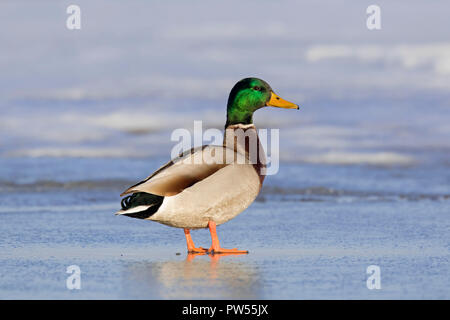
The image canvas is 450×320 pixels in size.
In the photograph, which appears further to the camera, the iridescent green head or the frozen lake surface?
the iridescent green head

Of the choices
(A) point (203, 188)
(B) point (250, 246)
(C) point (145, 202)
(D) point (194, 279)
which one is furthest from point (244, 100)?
(D) point (194, 279)

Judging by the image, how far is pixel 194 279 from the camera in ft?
15.0

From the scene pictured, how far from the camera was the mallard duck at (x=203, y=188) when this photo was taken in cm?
527

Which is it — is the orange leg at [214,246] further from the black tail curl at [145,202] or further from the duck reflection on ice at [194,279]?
the black tail curl at [145,202]

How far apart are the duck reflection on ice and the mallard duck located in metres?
0.27

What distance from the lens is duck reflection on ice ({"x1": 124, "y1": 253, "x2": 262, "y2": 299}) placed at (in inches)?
166

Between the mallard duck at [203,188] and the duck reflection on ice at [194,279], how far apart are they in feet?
0.90

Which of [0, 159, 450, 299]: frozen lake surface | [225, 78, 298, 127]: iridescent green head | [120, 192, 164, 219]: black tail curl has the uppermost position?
[225, 78, 298, 127]: iridescent green head

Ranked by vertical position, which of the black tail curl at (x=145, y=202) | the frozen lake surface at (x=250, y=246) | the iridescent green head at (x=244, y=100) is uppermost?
the iridescent green head at (x=244, y=100)

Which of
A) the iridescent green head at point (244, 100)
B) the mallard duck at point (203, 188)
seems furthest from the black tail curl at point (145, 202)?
the iridescent green head at point (244, 100)

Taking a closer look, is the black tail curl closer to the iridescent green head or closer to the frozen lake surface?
the frozen lake surface

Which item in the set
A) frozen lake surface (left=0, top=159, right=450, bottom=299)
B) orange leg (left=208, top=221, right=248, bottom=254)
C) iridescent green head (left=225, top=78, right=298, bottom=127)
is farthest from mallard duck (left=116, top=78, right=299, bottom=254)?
frozen lake surface (left=0, top=159, right=450, bottom=299)

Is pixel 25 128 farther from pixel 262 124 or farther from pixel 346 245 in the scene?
pixel 346 245

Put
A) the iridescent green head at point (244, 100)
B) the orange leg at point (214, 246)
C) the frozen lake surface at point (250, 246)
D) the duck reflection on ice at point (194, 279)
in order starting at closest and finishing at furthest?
1. the duck reflection on ice at point (194, 279)
2. the frozen lake surface at point (250, 246)
3. the orange leg at point (214, 246)
4. the iridescent green head at point (244, 100)
